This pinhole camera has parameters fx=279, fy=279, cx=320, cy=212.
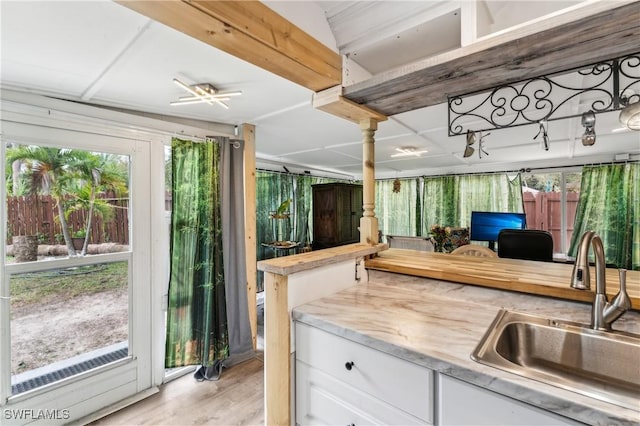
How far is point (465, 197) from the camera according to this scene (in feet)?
16.8

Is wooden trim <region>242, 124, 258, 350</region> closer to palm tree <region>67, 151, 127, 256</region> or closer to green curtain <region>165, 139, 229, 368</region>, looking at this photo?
green curtain <region>165, 139, 229, 368</region>

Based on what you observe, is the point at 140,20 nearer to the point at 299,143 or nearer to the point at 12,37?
the point at 12,37

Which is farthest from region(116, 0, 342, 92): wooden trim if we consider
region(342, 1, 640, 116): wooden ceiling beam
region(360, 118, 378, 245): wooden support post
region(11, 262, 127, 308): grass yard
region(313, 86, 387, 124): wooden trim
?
region(11, 262, 127, 308): grass yard

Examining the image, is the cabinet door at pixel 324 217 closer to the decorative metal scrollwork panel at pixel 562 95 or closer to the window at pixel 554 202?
the decorative metal scrollwork panel at pixel 562 95

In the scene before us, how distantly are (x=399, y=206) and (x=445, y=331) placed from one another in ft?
16.9

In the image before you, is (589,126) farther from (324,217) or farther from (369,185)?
(324,217)

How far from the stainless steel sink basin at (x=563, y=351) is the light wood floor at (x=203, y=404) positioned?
5.31ft

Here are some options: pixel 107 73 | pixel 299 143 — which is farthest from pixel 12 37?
pixel 299 143

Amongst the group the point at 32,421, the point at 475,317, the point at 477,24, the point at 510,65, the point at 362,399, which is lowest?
the point at 32,421

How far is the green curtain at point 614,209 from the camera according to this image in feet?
12.0

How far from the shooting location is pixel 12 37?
114 centimetres

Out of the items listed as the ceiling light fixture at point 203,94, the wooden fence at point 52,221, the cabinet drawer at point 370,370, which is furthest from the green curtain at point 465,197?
the wooden fence at point 52,221

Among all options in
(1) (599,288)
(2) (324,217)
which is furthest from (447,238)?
(1) (599,288)

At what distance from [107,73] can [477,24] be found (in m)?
1.74
